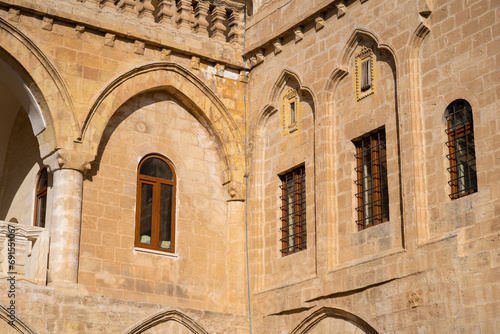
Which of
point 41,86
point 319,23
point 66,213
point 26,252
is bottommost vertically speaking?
point 26,252

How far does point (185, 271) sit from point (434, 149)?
448cm

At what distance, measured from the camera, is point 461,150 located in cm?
1170

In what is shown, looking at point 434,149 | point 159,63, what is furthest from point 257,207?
point 434,149

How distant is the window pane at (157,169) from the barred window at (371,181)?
315 cm

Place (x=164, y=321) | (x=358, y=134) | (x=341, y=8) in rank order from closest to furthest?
(x=358, y=134)
(x=164, y=321)
(x=341, y=8)

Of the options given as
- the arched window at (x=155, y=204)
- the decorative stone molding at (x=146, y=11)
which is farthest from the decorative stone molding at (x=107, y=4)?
the arched window at (x=155, y=204)

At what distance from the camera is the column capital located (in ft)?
44.1

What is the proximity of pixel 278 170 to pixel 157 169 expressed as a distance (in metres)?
1.92

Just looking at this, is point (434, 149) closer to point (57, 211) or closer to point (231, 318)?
point (231, 318)

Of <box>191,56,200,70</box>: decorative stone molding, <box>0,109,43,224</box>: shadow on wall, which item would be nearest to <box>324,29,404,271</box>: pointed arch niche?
<box>191,56,200,70</box>: decorative stone molding

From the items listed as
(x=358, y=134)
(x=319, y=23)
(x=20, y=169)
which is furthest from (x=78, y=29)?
(x=358, y=134)

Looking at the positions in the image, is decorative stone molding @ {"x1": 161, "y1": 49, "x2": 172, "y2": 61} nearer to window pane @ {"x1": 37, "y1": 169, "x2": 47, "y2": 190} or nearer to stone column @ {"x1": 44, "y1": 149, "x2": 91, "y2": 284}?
stone column @ {"x1": 44, "y1": 149, "x2": 91, "y2": 284}

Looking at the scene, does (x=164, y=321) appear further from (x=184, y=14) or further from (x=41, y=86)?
(x=184, y=14)

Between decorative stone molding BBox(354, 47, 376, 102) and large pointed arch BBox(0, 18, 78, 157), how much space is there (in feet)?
13.7
